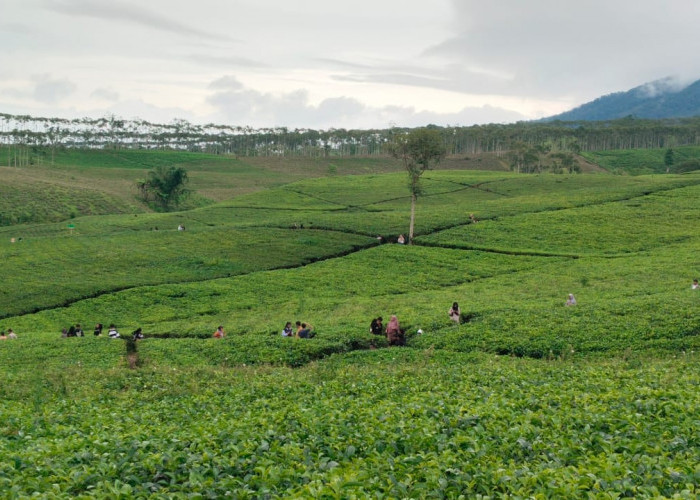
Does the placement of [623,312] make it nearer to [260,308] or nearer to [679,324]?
[679,324]

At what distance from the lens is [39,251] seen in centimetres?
7381

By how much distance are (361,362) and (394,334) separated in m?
5.85

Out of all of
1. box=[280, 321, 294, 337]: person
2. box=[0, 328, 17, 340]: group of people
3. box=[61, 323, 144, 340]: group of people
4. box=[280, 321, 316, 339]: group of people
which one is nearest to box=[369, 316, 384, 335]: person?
box=[280, 321, 316, 339]: group of people

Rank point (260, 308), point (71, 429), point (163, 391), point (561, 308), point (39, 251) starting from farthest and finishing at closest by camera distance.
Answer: point (39, 251) → point (260, 308) → point (561, 308) → point (163, 391) → point (71, 429)

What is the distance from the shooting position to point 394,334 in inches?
1496

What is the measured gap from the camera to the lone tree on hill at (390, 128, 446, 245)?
81750 millimetres

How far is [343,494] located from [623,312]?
Answer: 3092cm

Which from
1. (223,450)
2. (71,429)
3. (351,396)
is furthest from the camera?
(351,396)

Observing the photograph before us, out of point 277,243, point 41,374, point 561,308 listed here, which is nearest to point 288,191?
point 277,243

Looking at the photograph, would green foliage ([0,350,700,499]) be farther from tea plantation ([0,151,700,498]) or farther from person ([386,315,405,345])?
person ([386,315,405,345])

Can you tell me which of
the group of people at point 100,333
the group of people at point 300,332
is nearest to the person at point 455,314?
the group of people at point 300,332

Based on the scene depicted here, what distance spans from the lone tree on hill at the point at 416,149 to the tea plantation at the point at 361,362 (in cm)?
769

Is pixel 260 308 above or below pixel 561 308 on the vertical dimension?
below

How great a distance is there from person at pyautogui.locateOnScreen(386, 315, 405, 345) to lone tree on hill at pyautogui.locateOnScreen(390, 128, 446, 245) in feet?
139
